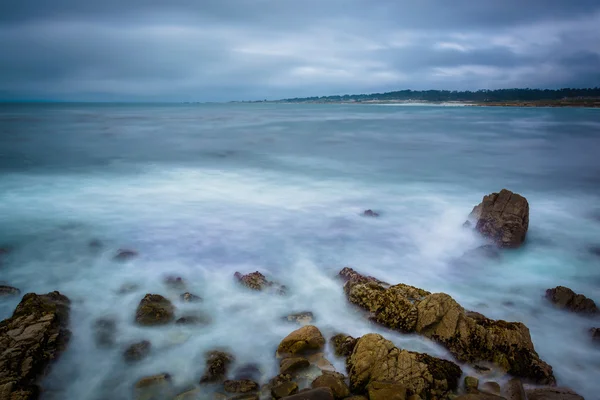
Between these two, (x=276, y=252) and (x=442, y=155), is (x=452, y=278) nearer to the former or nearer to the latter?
(x=276, y=252)

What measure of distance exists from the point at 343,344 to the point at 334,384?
113cm

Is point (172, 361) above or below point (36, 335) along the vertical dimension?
below

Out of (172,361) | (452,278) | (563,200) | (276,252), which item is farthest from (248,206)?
(563,200)

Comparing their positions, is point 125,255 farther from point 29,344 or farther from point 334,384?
point 334,384

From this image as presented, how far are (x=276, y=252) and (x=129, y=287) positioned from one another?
345cm

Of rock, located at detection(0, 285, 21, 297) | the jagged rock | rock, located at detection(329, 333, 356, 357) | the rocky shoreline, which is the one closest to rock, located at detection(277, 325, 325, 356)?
the rocky shoreline

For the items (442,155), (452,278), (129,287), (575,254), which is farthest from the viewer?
(442,155)

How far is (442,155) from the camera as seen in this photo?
83.7 feet

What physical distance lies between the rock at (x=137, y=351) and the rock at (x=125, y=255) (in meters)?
3.47

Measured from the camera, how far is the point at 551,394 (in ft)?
15.0

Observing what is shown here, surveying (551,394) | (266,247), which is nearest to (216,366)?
(551,394)

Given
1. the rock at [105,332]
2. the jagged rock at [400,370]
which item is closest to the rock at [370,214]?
the jagged rock at [400,370]

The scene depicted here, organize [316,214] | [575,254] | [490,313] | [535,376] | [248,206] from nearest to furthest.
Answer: [535,376]
[490,313]
[575,254]
[316,214]
[248,206]

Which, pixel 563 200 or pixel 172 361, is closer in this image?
pixel 172 361
